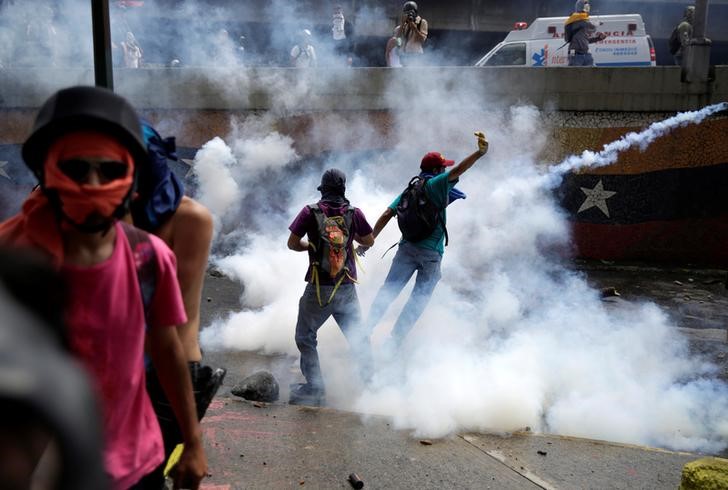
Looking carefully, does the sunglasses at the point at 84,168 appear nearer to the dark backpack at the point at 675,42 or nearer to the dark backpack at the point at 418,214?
the dark backpack at the point at 418,214

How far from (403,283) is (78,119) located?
149 inches

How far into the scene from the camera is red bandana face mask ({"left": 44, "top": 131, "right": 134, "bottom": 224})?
1.41 metres

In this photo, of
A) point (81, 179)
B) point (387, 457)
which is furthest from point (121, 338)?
point (387, 457)

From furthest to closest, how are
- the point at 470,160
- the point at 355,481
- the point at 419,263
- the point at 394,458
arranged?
the point at 419,263 → the point at 470,160 → the point at 394,458 → the point at 355,481

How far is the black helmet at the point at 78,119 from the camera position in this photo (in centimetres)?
142

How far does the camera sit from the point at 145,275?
5.25 ft

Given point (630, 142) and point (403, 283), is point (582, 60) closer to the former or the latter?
point (630, 142)

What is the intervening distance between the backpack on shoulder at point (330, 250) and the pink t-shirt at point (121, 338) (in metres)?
2.53

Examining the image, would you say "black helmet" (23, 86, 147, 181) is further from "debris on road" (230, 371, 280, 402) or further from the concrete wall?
the concrete wall

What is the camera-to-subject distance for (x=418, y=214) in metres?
4.89

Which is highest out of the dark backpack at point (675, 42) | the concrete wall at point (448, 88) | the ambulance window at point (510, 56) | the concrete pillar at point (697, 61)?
the dark backpack at point (675, 42)

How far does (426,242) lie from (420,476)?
2098 mm

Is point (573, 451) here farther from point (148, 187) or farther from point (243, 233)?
point (243, 233)

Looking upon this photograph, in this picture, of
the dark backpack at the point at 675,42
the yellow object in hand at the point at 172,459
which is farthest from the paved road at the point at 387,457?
the dark backpack at the point at 675,42
